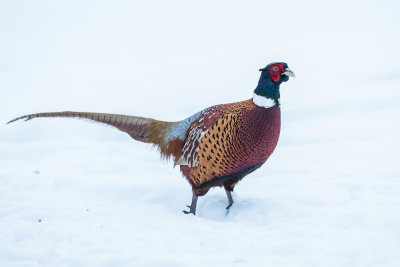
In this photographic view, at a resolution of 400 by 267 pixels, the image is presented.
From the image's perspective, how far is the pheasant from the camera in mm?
3992

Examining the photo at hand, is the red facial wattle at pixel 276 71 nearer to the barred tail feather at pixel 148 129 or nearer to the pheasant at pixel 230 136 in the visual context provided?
the pheasant at pixel 230 136

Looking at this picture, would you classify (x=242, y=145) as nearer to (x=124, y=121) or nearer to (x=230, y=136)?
(x=230, y=136)

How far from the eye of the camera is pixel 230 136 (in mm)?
3984

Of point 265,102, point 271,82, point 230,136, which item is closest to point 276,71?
point 271,82

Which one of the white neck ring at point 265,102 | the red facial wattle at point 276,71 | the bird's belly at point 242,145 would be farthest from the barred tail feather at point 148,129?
the red facial wattle at point 276,71

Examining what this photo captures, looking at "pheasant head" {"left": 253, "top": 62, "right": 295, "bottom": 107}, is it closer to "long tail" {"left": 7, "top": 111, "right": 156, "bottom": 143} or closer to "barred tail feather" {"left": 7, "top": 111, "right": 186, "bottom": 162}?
"barred tail feather" {"left": 7, "top": 111, "right": 186, "bottom": 162}

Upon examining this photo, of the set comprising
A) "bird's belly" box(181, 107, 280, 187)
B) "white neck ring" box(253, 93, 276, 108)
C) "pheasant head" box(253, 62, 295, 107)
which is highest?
"pheasant head" box(253, 62, 295, 107)

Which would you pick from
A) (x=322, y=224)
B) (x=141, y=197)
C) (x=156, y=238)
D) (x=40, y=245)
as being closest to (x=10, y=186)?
(x=141, y=197)

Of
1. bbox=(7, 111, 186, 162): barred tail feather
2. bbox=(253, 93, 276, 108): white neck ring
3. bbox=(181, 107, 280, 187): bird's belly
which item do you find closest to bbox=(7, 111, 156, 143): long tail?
bbox=(7, 111, 186, 162): barred tail feather

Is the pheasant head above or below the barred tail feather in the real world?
above

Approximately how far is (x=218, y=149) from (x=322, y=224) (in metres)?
1.08

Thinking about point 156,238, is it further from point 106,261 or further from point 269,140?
point 269,140

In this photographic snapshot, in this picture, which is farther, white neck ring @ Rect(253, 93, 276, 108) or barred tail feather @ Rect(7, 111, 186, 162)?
barred tail feather @ Rect(7, 111, 186, 162)

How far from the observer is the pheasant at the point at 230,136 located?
3.99m
